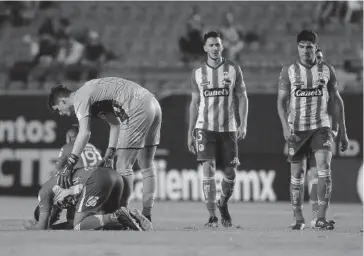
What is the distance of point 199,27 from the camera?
16531 mm

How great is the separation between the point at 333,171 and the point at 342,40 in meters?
3.89

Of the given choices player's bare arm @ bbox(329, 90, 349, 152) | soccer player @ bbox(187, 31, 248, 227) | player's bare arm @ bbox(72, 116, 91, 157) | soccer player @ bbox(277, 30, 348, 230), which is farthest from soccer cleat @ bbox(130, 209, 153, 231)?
player's bare arm @ bbox(329, 90, 349, 152)

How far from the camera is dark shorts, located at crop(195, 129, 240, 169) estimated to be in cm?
875

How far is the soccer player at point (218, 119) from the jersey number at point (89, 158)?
1.19m

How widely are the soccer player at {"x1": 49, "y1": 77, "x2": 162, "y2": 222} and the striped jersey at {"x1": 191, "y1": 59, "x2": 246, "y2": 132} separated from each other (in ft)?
2.19

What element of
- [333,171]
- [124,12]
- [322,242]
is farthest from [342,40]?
[322,242]

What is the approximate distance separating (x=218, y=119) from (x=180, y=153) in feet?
18.7

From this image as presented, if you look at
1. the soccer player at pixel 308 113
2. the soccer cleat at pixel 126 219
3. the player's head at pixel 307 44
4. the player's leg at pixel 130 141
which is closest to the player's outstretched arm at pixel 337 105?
the soccer player at pixel 308 113

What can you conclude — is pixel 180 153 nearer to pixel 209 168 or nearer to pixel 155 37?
pixel 155 37

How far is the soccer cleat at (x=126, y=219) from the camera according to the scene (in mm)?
7113

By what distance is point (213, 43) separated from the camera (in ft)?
28.4

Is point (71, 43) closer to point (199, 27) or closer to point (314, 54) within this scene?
point (199, 27)

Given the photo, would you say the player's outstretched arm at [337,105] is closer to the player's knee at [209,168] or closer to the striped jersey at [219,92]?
the striped jersey at [219,92]

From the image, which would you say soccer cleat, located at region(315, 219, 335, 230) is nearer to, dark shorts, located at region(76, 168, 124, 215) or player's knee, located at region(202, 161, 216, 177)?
player's knee, located at region(202, 161, 216, 177)
